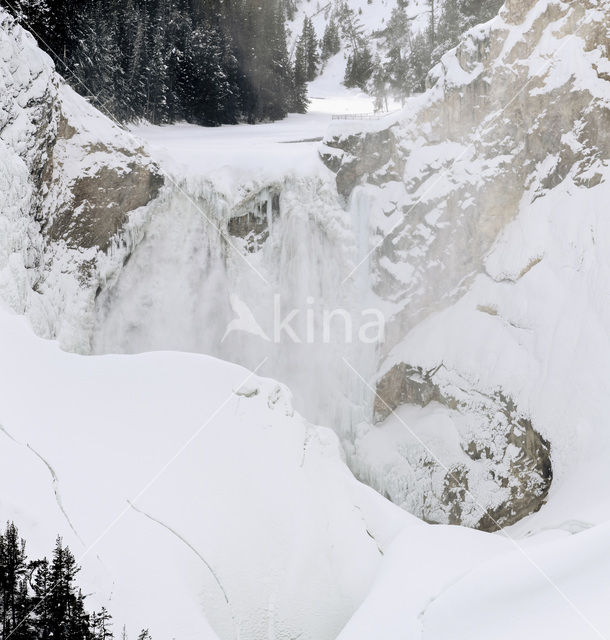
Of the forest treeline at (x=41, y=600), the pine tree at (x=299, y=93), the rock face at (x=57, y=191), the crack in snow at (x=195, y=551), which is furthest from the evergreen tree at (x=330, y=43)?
the forest treeline at (x=41, y=600)

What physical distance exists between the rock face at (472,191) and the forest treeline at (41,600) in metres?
12.9

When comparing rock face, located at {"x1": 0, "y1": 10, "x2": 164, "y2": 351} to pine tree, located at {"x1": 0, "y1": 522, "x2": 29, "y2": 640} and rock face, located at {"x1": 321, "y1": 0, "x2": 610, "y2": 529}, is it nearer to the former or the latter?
rock face, located at {"x1": 321, "y1": 0, "x2": 610, "y2": 529}

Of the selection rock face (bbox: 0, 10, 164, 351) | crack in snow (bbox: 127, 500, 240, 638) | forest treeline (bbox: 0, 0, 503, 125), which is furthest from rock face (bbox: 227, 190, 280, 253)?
crack in snow (bbox: 127, 500, 240, 638)

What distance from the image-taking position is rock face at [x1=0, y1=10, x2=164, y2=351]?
45.8ft

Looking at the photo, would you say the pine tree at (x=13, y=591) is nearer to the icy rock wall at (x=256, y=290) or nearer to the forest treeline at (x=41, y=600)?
the forest treeline at (x=41, y=600)

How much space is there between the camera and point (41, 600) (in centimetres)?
477

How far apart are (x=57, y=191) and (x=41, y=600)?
515 inches

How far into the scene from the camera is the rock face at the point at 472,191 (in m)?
16.8

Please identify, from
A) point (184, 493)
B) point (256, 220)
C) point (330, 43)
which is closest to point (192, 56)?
point (256, 220)

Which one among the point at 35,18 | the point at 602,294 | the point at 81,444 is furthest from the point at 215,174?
the point at 81,444

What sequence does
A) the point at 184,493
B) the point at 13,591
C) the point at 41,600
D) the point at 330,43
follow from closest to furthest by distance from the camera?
the point at 13,591 → the point at 41,600 → the point at 184,493 → the point at 330,43

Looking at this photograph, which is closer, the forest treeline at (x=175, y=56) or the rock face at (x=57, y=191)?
the rock face at (x=57, y=191)

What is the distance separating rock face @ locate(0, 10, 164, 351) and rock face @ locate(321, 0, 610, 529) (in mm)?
6239

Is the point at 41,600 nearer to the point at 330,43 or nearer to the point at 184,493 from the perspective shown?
the point at 184,493
